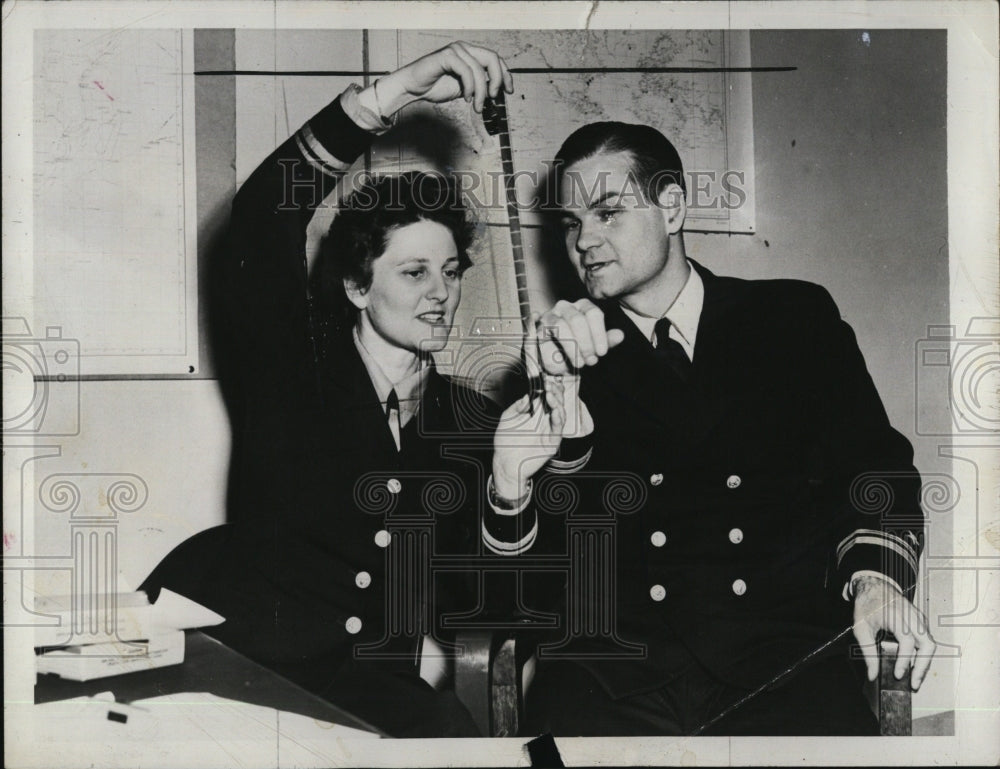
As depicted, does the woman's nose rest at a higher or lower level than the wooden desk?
higher

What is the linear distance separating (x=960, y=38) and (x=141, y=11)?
237cm

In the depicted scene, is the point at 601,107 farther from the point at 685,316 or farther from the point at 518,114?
the point at 685,316

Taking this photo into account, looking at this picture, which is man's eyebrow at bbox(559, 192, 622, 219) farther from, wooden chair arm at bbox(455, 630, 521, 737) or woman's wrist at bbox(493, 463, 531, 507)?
wooden chair arm at bbox(455, 630, 521, 737)

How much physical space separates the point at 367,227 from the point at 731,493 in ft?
4.15

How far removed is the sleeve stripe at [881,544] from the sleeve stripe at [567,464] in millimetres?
768

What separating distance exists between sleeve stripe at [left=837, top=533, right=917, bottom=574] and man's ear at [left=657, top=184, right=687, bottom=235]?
1.02 meters

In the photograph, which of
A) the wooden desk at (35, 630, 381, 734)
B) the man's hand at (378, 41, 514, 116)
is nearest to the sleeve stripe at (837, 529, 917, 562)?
the wooden desk at (35, 630, 381, 734)

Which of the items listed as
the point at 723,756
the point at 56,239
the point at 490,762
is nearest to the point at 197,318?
the point at 56,239

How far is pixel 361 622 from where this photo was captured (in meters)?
2.60

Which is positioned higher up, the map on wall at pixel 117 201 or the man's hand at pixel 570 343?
the map on wall at pixel 117 201

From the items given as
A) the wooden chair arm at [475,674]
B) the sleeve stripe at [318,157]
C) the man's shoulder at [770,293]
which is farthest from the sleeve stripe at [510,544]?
the sleeve stripe at [318,157]

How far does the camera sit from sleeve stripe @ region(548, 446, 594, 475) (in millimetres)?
2592

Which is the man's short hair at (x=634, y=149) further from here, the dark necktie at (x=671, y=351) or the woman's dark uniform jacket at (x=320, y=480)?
the woman's dark uniform jacket at (x=320, y=480)

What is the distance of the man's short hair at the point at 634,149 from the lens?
2.62 meters
